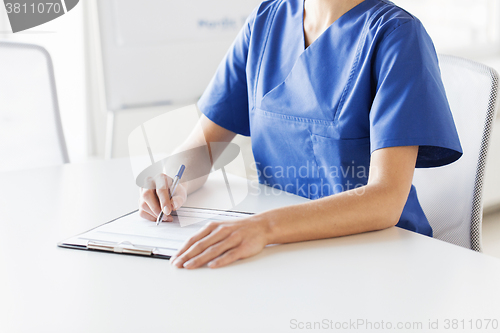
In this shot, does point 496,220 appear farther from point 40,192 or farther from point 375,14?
point 40,192

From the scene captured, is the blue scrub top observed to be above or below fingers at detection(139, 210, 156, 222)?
above

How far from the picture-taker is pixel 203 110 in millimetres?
1216

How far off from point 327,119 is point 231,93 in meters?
0.32

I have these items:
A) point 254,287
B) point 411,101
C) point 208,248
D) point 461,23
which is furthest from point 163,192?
point 461,23

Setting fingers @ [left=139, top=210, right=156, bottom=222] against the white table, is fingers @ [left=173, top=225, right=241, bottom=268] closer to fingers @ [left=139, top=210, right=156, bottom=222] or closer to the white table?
the white table

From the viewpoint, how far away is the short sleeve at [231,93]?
1.17m

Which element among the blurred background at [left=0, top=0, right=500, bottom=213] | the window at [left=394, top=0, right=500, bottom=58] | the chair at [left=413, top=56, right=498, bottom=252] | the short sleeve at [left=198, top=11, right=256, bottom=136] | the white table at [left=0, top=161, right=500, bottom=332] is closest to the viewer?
the white table at [left=0, top=161, right=500, bottom=332]

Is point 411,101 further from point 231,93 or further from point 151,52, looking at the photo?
point 151,52

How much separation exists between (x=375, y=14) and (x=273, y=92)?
0.27 metres

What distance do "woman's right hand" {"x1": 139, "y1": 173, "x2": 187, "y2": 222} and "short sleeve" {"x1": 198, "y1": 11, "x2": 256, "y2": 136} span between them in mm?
281

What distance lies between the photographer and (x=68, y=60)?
2668 millimetres

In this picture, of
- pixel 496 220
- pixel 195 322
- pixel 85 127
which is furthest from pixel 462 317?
pixel 85 127

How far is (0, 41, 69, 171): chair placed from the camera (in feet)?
4.95

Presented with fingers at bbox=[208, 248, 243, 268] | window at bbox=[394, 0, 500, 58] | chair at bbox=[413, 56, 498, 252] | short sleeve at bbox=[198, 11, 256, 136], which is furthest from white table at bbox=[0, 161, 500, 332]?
window at bbox=[394, 0, 500, 58]
